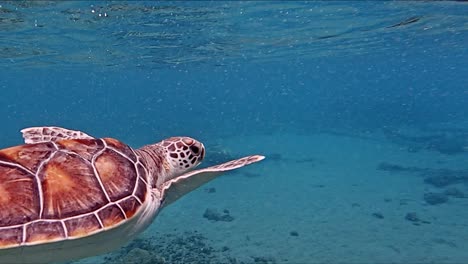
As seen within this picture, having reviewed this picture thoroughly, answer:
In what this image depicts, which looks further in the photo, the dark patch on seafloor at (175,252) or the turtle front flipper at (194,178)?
the dark patch on seafloor at (175,252)

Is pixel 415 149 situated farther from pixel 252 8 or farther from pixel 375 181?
pixel 252 8

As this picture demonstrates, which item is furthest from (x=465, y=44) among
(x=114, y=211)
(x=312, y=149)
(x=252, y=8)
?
(x=114, y=211)

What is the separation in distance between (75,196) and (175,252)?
19.1 ft

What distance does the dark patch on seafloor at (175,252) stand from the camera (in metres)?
8.32

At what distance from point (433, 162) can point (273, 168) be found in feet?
25.8

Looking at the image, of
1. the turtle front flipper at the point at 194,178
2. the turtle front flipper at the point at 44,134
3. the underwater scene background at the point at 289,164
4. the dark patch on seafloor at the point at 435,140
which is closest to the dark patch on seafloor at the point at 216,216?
the underwater scene background at the point at 289,164

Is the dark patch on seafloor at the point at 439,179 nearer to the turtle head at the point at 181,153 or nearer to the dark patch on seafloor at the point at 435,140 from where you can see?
the dark patch on seafloor at the point at 435,140

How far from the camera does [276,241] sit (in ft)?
32.6

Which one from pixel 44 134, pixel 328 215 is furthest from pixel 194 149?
pixel 328 215

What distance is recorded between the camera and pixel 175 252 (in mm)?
9102

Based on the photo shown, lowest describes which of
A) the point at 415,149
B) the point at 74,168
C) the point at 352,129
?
the point at 352,129

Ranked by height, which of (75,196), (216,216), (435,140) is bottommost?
(435,140)

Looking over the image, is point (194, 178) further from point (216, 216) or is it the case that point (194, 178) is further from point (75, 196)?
point (216, 216)

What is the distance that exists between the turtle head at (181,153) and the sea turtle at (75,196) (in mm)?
573
